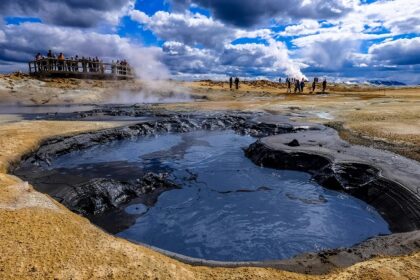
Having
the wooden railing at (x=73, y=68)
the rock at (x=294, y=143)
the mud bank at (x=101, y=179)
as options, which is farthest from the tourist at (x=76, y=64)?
the rock at (x=294, y=143)

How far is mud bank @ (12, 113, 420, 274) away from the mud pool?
282 mm

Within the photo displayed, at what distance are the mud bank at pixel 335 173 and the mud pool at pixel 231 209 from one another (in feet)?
0.93

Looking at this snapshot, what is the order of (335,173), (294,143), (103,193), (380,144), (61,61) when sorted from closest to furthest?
(103,193) < (335,173) < (294,143) < (380,144) < (61,61)

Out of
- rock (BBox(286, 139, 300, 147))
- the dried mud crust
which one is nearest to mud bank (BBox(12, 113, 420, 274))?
rock (BBox(286, 139, 300, 147))

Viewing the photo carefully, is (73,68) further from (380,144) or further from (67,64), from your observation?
(380,144)

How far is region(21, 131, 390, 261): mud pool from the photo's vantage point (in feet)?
18.4

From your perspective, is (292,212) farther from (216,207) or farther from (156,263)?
(156,263)

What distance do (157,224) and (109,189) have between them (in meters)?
1.60

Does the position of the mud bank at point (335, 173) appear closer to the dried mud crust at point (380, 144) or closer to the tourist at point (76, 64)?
the dried mud crust at point (380, 144)

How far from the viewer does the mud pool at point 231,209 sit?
5.60 metres

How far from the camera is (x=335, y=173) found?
26.3 feet

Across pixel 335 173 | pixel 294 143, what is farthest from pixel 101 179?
pixel 294 143

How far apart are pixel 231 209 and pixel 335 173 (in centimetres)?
278

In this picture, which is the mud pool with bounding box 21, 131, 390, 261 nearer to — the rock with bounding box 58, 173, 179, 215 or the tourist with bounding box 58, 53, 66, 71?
the rock with bounding box 58, 173, 179, 215
